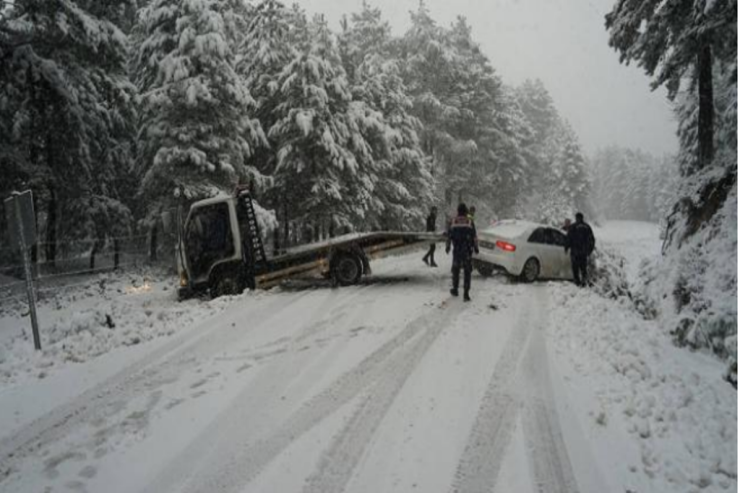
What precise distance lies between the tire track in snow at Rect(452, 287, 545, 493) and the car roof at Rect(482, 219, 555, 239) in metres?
6.29

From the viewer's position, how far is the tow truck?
1258 cm

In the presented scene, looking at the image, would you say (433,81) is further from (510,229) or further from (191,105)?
(510,229)

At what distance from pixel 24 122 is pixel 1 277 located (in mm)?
4930

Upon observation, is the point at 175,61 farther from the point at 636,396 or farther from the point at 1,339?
the point at 636,396

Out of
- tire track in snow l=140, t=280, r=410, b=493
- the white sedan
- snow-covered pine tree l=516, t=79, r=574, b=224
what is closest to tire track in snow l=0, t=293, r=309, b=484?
tire track in snow l=140, t=280, r=410, b=493

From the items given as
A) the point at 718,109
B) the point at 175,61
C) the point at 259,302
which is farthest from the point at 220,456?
the point at 718,109

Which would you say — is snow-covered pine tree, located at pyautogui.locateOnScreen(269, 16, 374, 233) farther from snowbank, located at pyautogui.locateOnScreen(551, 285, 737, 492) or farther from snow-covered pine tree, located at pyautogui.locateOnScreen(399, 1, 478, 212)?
snowbank, located at pyautogui.locateOnScreen(551, 285, 737, 492)

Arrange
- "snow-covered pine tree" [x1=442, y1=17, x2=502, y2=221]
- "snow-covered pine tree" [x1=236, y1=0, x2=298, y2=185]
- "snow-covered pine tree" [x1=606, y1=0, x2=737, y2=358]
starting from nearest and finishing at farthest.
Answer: "snow-covered pine tree" [x1=606, y1=0, x2=737, y2=358] < "snow-covered pine tree" [x1=236, y1=0, x2=298, y2=185] < "snow-covered pine tree" [x1=442, y1=17, x2=502, y2=221]

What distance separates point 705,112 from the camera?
12.0m

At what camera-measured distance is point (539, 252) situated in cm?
1388

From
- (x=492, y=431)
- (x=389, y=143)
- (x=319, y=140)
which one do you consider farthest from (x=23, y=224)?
(x=389, y=143)

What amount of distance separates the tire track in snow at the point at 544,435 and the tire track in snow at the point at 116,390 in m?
4.59

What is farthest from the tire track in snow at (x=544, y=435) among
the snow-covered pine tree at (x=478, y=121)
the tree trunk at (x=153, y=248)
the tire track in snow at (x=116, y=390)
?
the snow-covered pine tree at (x=478, y=121)

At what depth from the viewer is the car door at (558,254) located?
1415 centimetres
